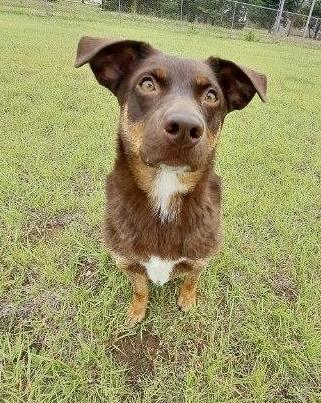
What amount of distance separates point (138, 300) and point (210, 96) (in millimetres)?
1305

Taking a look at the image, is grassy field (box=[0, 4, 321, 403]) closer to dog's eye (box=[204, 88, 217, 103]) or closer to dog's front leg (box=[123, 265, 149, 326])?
dog's front leg (box=[123, 265, 149, 326])

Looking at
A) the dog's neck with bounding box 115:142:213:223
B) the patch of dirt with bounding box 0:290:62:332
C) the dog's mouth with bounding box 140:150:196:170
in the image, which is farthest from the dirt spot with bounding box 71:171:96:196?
the dog's mouth with bounding box 140:150:196:170

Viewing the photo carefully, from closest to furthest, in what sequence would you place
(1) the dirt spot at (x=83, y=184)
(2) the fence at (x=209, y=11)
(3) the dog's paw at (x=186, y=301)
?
(3) the dog's paw at (x=186, y=301), (1) the dirt spot at (x=83, y=184), (2) the fence at (x=209, y=11)

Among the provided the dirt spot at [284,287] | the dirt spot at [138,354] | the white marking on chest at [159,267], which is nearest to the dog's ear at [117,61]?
the white marking on chest at [159,267]

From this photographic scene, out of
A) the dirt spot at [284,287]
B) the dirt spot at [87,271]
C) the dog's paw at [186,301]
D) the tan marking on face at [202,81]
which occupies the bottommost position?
the dirt spot at [87,271]

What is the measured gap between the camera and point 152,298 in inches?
100

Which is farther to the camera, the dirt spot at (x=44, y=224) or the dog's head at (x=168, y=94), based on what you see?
the dirt spot at (x=44, y=224)

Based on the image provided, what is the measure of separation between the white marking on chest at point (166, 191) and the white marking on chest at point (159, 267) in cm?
23

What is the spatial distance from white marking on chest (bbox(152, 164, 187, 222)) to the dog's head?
0.72 ft

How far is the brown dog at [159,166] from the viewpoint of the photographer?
1.79 meters

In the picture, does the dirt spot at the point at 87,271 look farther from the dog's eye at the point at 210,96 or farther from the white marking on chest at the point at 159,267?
the dog's eye at the point at 210,96

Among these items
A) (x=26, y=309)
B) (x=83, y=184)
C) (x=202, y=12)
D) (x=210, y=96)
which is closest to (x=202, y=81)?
(x=210, y=96)

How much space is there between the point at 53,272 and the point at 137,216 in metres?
0.89

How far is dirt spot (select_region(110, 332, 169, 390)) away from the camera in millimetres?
2109
